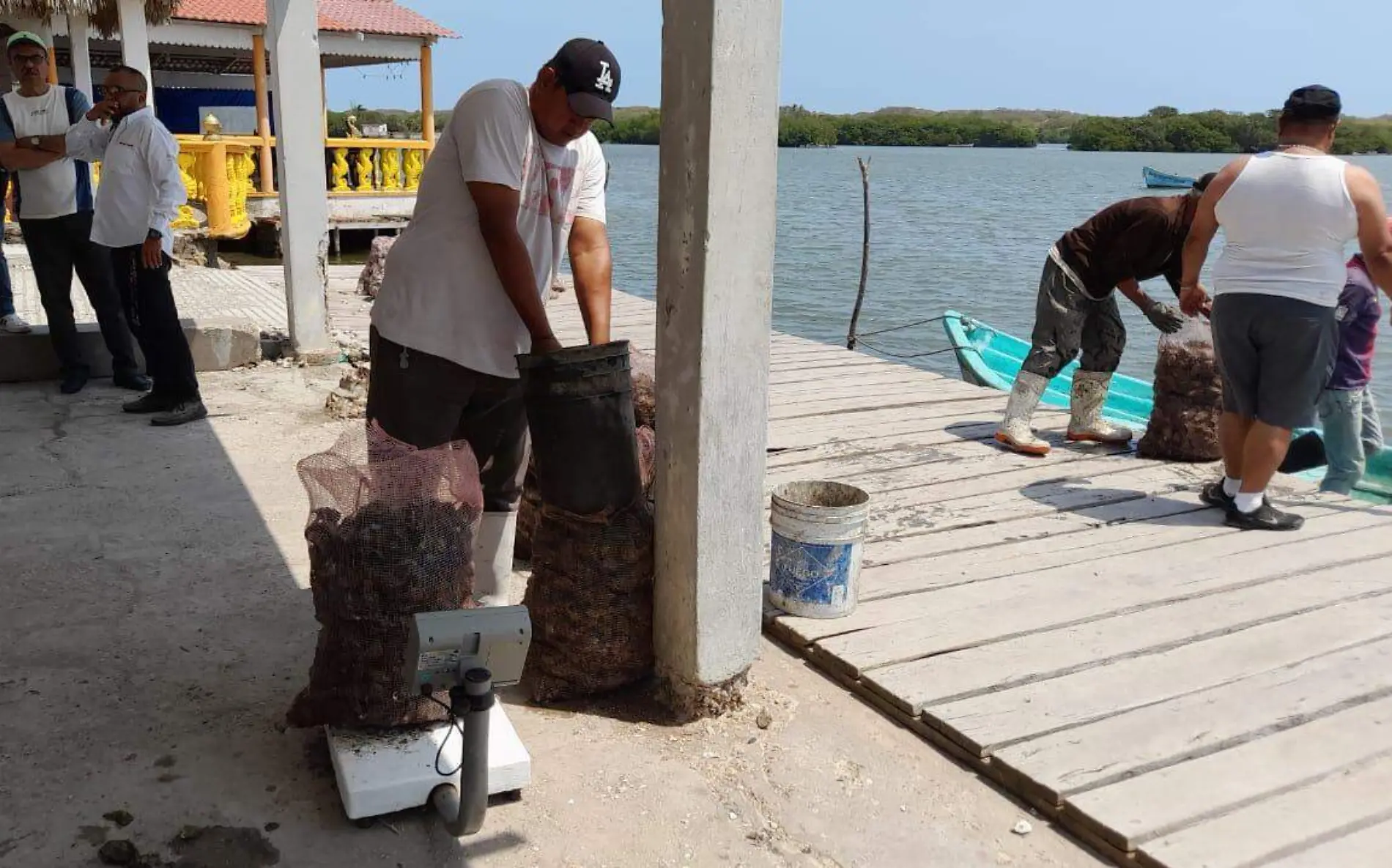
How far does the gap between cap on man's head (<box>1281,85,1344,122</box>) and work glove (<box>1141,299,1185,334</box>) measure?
1458 millimetres

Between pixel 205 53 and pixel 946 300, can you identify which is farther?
pixel 946 300

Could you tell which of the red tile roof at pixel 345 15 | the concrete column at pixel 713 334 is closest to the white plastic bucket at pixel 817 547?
the concrete column at pixel 713 334

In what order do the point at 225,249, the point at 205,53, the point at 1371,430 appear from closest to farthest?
the point at 1371,430 < the point at 225,249 < the point at 205,53

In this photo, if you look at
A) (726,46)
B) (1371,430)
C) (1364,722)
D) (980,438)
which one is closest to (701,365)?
(726,46)

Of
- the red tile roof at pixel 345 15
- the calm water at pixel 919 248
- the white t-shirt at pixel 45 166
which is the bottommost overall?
the calm water at pixel 919 248

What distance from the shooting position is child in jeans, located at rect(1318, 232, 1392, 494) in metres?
4.88

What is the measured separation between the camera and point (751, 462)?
9.27 ft

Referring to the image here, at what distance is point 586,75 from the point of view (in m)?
2.59

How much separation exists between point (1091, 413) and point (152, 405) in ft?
15.3

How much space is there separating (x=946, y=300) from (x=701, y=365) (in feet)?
66.7

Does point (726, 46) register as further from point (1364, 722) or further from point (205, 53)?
point (205, 53)

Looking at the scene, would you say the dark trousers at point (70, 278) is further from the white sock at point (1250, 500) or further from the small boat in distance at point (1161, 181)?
the small boat in distance at point (1161, 181)

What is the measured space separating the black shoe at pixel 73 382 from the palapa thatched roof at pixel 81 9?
5.84 m

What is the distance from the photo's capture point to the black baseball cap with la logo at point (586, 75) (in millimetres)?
2588
